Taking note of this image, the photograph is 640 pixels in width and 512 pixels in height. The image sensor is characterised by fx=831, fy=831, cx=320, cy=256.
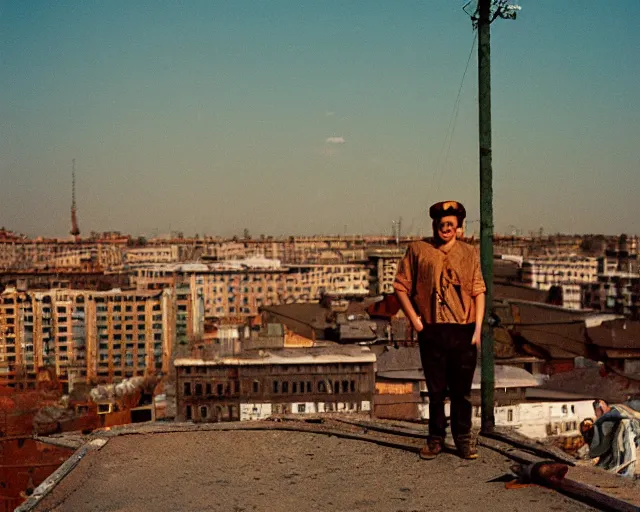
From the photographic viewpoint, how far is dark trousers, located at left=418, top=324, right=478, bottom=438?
427 cm

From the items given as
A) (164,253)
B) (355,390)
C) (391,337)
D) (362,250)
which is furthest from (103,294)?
(362,250)

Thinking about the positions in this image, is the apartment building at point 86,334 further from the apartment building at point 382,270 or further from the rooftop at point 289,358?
the rooftop at point 289,358

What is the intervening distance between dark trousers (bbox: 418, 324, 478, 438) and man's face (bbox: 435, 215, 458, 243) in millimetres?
460

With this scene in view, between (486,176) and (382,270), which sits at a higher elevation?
(486,176)

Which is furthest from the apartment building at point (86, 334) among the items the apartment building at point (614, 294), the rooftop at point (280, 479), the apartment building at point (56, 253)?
the rooftop at point (280, 479)

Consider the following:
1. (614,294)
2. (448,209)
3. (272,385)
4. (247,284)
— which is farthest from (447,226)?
(247,284)

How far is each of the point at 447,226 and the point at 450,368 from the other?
744 millimetres

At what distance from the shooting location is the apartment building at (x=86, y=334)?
52.8 metres

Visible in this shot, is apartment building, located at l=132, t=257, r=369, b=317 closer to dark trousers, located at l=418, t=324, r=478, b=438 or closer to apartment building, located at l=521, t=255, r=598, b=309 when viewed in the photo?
apartment building, located at l=521, t=255, r=598, b=309

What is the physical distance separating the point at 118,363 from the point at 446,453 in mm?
52071

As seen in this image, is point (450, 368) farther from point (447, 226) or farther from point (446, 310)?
point (447, 226)

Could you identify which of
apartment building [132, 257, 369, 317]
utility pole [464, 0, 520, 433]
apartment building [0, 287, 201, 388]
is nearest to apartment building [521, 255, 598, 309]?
apartment building [132, 257, 369, 317]

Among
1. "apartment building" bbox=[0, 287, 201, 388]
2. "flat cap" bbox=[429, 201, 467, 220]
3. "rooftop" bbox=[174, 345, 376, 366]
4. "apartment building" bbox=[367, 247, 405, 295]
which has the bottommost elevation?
"apartment building" bbox=[0, 287, 201, 388]

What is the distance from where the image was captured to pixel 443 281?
13.9ft
